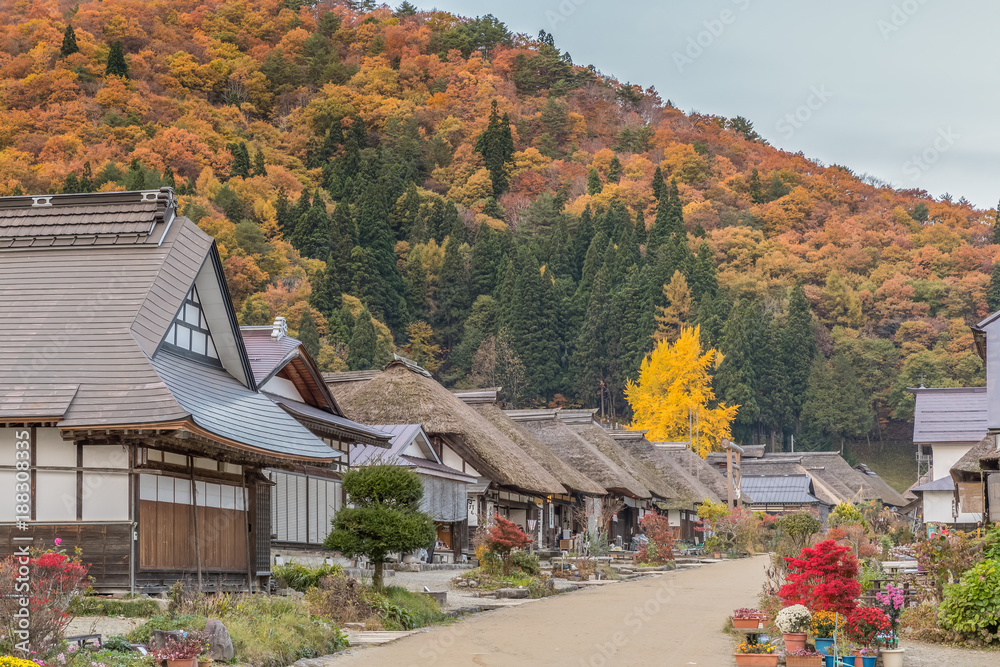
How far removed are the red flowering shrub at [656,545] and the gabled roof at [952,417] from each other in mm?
9353

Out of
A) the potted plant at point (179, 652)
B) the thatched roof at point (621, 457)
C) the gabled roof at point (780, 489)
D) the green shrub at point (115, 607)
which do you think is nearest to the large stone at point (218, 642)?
the potted plant at point (179, 652)

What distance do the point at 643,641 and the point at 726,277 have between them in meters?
79.6

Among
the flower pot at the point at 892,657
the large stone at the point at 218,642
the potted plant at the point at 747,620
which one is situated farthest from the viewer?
the potted plant at the point at 747,620

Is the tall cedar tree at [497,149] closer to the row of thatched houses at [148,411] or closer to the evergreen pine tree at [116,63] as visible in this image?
the evergreen pine tree at [116,63]

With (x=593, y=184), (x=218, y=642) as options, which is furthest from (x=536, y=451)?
(x=593, y=184)

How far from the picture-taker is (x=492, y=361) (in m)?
78.9

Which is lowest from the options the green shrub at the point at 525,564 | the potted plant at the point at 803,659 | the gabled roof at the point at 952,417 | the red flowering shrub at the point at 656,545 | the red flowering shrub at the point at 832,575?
the red flowering shrub at the point at 656,545

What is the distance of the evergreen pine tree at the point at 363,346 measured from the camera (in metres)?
64.2

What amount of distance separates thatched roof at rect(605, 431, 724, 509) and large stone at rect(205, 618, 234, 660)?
4282 centimetres

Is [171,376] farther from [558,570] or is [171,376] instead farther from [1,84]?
[1,84]

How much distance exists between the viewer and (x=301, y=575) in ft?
60.1

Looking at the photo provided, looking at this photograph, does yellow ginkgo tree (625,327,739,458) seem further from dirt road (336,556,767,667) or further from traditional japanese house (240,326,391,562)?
traditional japanese house (240,326,391,562)

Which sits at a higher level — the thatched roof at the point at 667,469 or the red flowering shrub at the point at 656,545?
the thatched roof at the point at 667,469

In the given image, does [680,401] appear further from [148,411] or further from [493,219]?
[148,411]
